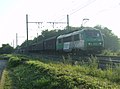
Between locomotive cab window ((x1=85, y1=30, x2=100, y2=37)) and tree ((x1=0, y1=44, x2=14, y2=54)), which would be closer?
locomotive cab window ((x1=85, y1=30, x2=100, y2=37))

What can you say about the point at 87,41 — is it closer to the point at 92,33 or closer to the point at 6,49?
the point at 92,33

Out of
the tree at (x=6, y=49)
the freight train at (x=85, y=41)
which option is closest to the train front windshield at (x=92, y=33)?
the freight train at (x=85, y=41)

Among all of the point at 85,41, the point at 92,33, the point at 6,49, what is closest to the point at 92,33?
the point at 92,33

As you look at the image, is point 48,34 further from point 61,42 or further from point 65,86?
point 65,86

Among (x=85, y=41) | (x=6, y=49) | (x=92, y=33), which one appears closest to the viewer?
(x=85, y=41)

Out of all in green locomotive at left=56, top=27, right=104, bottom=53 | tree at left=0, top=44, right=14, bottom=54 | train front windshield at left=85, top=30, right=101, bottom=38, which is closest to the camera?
green locomotive at left=56, top=27, right=104, bottom=53

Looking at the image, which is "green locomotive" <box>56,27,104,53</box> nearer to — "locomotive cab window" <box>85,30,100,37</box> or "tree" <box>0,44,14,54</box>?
"locomotive cab window" <box>85,30,100,37</box>

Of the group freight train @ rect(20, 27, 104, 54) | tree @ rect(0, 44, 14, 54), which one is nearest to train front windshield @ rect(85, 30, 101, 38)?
freight train @ rect(20, 27, 104, 54)

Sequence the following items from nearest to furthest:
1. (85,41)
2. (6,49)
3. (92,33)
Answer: (85,41)
(92,33)
(6,49)

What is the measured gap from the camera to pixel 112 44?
8956cm

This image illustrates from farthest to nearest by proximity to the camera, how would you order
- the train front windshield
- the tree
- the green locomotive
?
the tree
the train front windshield
the green locomotive

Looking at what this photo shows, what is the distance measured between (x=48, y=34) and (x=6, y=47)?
34.7 m

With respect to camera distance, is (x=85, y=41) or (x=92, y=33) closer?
(x=85, y=41)

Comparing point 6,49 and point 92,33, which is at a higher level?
point 6,49
